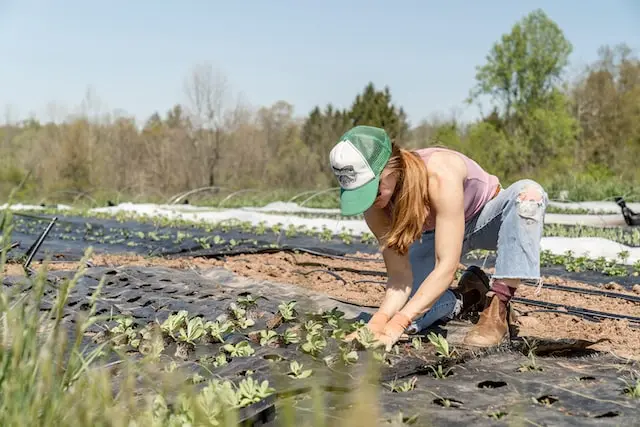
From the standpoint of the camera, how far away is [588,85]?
30.7 meters

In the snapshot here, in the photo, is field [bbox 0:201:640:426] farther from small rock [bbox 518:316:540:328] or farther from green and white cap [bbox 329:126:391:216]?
green and white cap [bbox 329:126:391:216]

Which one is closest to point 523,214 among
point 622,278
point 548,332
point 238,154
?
point 548,332

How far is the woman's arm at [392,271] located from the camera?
3.06m

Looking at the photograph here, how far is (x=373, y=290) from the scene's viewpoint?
4.71m

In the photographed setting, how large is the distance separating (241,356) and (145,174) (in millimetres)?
19873

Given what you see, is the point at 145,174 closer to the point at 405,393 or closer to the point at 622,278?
the point at 622,278

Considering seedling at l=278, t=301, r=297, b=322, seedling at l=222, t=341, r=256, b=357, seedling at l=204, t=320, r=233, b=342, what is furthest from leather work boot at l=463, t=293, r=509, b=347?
seedling at l=204, t=320, r=233, b=342

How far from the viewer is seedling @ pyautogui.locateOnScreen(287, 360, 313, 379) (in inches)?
92.1

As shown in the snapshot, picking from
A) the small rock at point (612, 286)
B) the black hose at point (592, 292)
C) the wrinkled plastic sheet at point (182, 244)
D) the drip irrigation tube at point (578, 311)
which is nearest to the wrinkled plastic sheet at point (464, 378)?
the drip irrigation tube at point (578, 311)

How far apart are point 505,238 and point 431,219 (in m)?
0.35

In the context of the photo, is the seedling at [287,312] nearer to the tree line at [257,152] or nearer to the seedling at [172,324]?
the seedling at [172,324]

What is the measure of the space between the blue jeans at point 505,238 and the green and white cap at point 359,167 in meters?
0.78

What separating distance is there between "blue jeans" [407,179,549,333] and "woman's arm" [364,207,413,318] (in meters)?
0.16

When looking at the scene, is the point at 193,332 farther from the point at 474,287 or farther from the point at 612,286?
the point at 612,286
